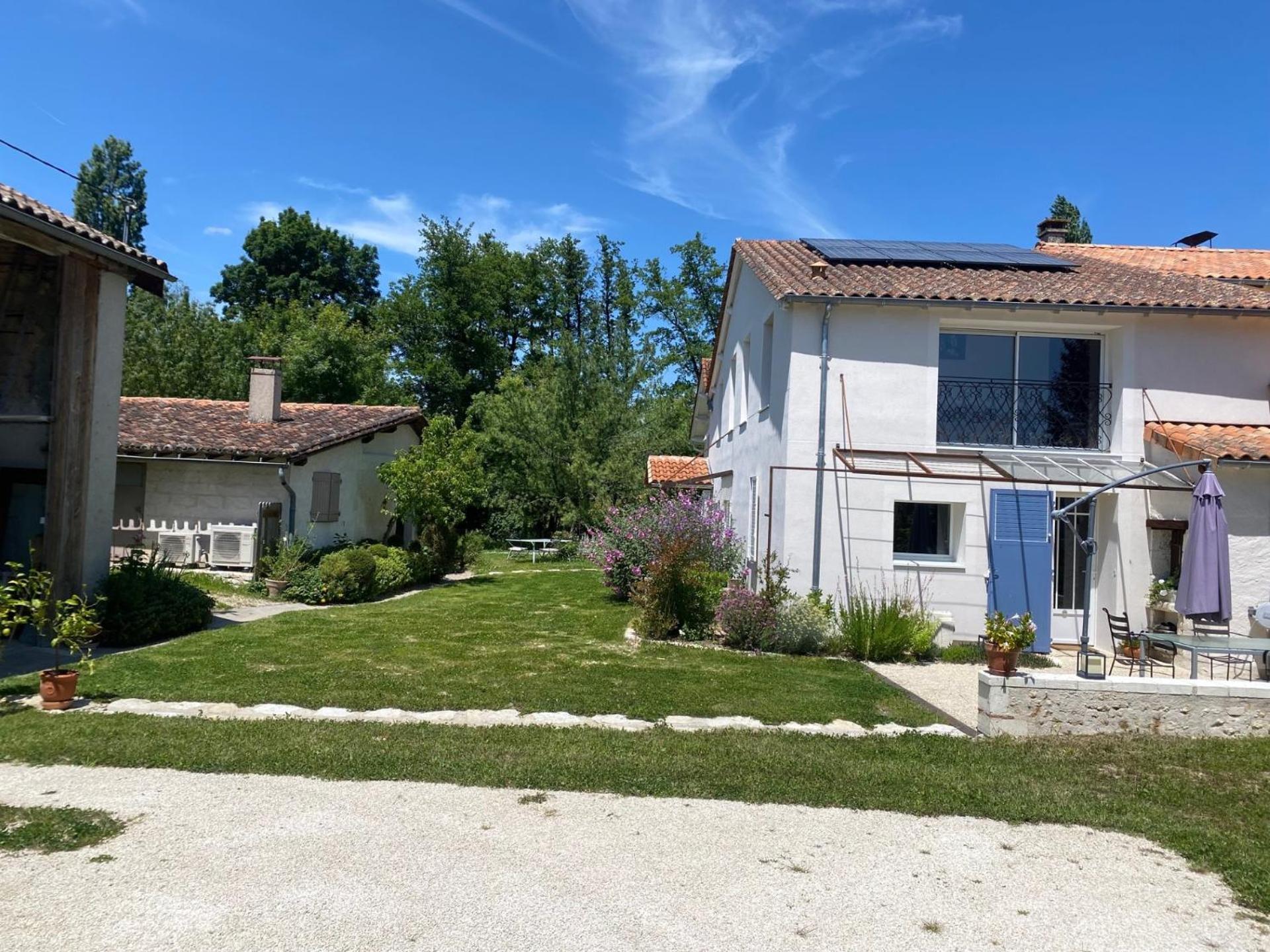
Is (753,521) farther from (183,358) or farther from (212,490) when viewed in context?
(183,358)

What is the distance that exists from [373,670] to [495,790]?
4394 millimetres

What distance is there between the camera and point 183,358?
32.6 metres

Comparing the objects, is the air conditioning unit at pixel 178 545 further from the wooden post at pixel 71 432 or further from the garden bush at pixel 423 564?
the wooden post at pixel 71 432

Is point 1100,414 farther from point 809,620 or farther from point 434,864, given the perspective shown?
point 434,864

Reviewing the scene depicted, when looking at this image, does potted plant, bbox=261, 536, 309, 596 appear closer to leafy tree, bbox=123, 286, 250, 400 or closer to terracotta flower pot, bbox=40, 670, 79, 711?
terracotta flower pot, bbox=40, 670, 79, 711

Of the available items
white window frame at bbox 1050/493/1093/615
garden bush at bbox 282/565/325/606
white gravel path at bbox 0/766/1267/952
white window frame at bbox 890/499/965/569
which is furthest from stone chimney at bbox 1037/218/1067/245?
garden bush at bbox 282/565/325/606

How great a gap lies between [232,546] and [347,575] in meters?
2.78

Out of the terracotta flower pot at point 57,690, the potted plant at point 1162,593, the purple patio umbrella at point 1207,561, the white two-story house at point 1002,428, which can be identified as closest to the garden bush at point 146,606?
the terracotta flower pot at point 57,690

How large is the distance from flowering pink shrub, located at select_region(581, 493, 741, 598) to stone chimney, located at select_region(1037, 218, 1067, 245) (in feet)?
33.6

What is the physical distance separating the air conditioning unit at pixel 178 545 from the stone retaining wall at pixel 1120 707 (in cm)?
1567

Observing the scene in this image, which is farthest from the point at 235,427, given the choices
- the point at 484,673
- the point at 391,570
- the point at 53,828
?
the point at 53,828

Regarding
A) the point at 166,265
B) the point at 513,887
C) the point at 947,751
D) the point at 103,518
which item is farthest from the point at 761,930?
the point at 166,265

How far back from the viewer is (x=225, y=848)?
481 cm

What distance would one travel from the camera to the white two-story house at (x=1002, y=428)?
484 inches
